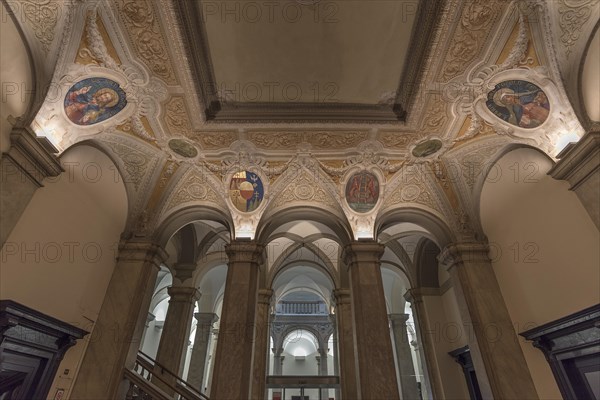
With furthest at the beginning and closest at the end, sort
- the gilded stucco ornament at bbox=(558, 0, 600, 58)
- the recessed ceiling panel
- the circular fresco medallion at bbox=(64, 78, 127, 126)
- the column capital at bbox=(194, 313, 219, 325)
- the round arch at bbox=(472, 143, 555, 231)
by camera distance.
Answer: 1. the column capital at bbox=(194, 313, 219, 325)
2. the round arch at bbox=(472, 143, 555, 231)
3. the circular fresco medallion at bbox=(64, 78, 127, 126)
4. the recessed ceiling panel
5. the gilded stucco ornament at bbox=(558, 0, 600, 58)

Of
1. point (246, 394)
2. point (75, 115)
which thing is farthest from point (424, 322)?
point (75, 115)

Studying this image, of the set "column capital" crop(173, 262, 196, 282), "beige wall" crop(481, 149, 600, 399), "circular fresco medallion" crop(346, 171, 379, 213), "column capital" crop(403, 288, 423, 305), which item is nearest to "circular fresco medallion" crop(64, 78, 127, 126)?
"circular fresco medallion" crop(346, 171, 379, 213)

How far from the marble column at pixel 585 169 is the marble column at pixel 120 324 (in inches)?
308

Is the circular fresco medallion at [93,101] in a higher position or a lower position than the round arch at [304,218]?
higher

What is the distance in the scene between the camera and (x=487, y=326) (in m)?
6.17

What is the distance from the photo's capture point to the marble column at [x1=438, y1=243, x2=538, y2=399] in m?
5.61

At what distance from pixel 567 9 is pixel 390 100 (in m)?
2.80

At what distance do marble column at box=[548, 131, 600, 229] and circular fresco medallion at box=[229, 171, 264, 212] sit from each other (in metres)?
5.78

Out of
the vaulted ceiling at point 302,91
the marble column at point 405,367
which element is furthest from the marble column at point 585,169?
the marble column at point 405,367

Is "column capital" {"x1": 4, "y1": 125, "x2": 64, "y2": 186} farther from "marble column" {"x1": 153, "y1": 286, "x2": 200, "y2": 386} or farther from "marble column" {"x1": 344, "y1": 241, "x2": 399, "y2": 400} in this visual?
"marble column" {"x1": 344, "y1": 241, "x2": 399, "y2": 400}

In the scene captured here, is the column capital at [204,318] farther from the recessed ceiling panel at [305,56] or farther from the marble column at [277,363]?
the marble column at [277,363]

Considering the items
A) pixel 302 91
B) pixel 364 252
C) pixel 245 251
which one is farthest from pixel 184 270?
pixel 302 91

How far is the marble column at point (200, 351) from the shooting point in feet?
Result: 34.0

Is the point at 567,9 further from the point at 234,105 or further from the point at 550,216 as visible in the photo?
the point at 234,105
